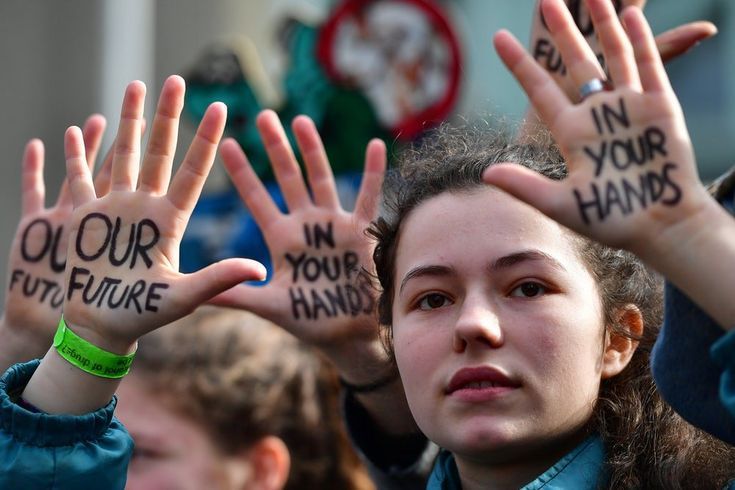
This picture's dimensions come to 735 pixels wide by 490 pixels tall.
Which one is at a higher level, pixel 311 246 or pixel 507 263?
pixel 507 263

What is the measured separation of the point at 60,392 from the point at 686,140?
109 centimetres

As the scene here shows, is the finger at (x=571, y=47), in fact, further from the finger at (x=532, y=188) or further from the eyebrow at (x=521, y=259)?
the eyebrow at (x=521, y=259)

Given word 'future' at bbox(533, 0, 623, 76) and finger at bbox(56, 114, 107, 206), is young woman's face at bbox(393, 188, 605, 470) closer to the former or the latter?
word 'future' at bbox(533, 0, 623, 76)

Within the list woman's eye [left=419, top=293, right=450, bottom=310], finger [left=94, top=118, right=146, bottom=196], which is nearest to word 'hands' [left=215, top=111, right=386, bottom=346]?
finger [left=94, top=118, right=146, bottom=196]

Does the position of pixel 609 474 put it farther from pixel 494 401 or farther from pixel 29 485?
pixel 29 485

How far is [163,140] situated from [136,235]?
17 cm

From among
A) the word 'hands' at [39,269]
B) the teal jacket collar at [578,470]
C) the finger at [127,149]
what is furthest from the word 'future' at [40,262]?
the teal jacket collar at [578,470]

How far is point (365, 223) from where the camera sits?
2586 mm

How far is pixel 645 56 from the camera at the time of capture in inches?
67.0

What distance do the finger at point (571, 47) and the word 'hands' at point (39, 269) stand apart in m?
1.14

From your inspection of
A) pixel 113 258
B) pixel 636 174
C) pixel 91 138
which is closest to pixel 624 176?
pixel 636 174

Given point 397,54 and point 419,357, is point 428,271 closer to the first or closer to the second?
point 419,357

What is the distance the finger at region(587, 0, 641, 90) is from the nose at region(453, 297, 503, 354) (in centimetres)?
41

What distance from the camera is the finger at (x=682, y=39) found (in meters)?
2.39
